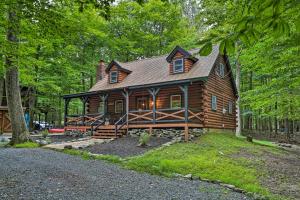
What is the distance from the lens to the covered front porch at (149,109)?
1670cm

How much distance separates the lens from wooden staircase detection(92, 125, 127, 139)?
17.9 metres

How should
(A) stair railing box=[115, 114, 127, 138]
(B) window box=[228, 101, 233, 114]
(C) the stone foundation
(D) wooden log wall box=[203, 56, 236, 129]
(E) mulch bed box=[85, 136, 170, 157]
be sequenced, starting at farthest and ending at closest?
1. (B) window box=[228, 101, 233, 114]
2. (D) wooden log wall box=[203, 56, 236, 129]
3. (A) stair railing box=[115, 114, 127, 138]
4. (C) the stone foundation
5. (E) mulch bed box=[85, 136, 170, 157]

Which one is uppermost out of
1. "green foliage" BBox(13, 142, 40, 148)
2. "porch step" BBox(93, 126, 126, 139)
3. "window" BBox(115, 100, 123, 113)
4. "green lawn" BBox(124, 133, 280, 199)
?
"window" BBox(115, 100, 123, 113)

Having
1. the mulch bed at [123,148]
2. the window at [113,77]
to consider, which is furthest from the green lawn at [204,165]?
the window at [113,77]

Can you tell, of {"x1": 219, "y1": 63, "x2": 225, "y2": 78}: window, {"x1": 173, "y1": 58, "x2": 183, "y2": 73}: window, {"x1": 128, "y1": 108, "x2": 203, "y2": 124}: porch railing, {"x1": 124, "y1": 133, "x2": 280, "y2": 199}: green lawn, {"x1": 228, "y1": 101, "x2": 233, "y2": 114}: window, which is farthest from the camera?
{"x1": 228, "y1": 101, "x2": 233, "y2": 114}: window

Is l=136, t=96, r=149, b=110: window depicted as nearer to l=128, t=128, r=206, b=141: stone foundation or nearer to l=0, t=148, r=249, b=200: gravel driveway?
l=128, t=128, r=206, b=141: stone foundation

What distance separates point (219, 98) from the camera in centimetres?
2039

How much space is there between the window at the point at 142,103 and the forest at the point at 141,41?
604 cm

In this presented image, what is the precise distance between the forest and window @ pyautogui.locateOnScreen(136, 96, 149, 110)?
6043 millimetres

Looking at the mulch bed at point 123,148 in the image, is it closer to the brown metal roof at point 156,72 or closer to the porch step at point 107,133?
the porch step at point 107,133

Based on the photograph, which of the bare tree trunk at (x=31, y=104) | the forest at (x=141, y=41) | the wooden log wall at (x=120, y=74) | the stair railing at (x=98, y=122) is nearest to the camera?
the forest at (x=141, y=41)

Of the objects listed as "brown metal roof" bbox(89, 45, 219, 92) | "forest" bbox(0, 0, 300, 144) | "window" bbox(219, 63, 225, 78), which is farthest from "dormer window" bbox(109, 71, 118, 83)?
"window" bbox(219, 63, 225, 78)

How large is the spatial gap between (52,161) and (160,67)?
13297mm

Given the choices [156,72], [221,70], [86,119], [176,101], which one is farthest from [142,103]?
[221,70]
